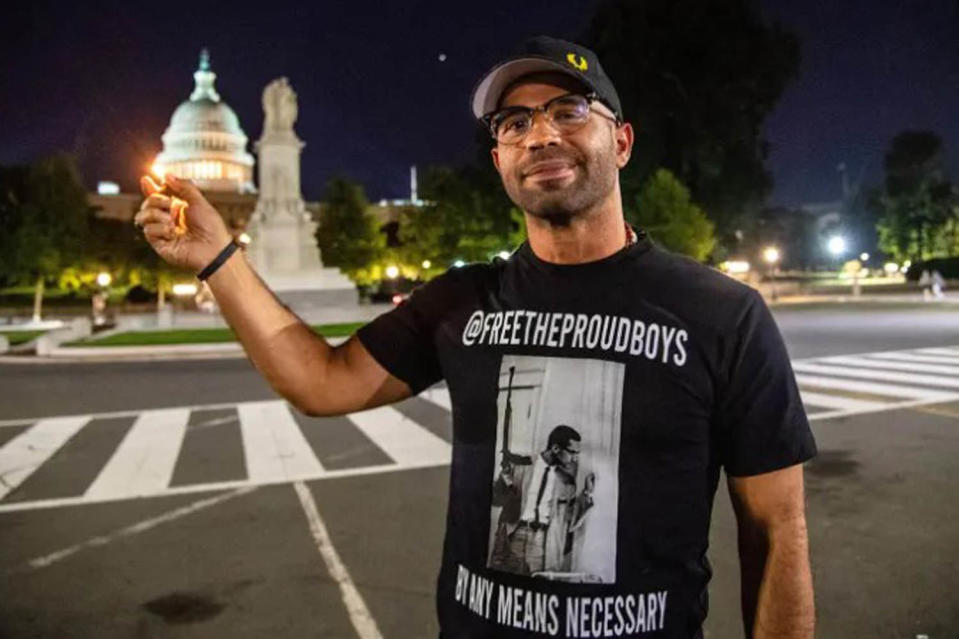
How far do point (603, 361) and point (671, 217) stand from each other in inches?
1563

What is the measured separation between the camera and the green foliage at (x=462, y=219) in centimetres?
5125

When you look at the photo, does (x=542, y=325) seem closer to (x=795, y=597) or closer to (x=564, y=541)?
(x=564, y=541)

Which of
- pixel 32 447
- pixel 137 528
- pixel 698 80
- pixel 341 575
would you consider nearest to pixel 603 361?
pixel 341 575

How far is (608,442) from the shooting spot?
1.65 meters

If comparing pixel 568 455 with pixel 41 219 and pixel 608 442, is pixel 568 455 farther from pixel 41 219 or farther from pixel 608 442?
pixel 41 219

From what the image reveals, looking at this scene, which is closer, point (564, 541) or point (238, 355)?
point (564, 541)

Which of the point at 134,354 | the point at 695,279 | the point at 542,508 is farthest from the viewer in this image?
the point at 134,354

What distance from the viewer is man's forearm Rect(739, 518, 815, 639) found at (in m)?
1.71

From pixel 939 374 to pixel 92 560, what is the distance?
13.8m

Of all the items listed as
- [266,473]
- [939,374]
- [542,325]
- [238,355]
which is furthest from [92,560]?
[238,355]

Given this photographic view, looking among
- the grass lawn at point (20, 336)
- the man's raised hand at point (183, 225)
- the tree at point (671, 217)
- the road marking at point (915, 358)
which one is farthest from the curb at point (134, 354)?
the tree at point (671, 217)

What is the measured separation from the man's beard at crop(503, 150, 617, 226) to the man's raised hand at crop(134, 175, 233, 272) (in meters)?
0.75

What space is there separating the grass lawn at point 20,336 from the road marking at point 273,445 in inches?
729

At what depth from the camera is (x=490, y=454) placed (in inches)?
69.1
